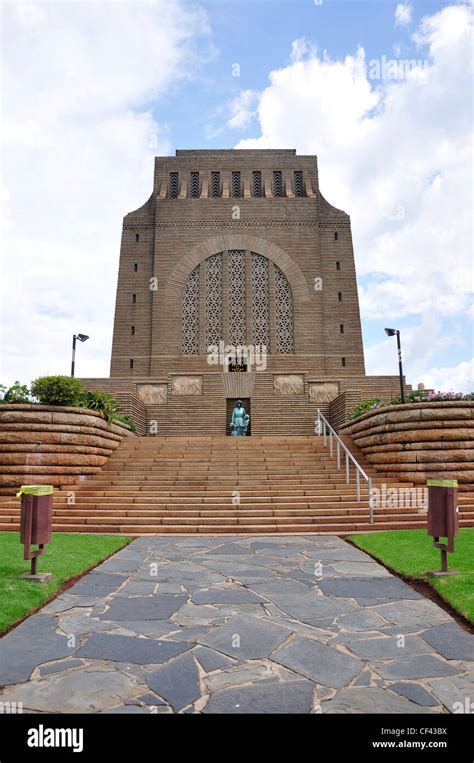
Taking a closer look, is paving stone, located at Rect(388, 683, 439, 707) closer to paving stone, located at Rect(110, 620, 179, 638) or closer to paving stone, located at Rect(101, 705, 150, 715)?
paving stone, located at Rect(101, 705, 150, 715)

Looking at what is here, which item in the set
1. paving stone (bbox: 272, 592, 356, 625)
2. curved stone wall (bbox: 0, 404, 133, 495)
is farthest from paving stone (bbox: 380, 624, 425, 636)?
curved stone wall (bbox: 0, 404, 133, 495)

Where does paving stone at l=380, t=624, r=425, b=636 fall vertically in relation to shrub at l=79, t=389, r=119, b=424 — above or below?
below

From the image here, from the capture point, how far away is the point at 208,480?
37.4 feet

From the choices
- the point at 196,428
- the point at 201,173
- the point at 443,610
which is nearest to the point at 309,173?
the point at 201,173

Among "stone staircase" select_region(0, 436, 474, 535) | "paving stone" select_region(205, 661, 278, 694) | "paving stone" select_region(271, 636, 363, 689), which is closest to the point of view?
"paving stone" select_region(205, 661, 278, 694)

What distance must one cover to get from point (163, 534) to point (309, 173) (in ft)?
81.6

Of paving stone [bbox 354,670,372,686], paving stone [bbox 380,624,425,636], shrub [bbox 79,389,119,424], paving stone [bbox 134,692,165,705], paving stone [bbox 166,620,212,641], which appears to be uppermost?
shrub [bbox 79,389,119,424]

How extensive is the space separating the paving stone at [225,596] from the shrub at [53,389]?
7843 mm

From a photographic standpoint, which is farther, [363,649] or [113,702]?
[363,649]

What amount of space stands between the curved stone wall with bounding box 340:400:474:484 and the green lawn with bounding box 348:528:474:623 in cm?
233

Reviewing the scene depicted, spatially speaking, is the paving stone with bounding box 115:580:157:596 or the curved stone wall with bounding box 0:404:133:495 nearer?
the paving stone with bounding box 115:580:157:596

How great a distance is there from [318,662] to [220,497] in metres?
7.22

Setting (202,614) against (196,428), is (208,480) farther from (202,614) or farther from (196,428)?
(196,428)

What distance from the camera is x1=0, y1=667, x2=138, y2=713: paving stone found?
271 cm
